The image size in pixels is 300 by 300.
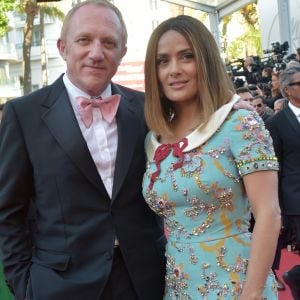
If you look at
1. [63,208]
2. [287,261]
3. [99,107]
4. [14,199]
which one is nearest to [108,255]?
Result: [63,208]

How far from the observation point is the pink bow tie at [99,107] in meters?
2.34

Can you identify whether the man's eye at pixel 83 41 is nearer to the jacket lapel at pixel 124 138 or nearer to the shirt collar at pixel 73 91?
the shirt collar at pixel 73 91

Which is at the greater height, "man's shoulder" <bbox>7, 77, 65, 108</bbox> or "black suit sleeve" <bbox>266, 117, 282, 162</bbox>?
"man's shoulder" <bbox>7, 77, 65, 108</bbox>

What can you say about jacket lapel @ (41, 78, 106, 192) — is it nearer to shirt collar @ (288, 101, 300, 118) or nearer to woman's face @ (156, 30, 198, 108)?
woman's face @ (156, 30, 198, 108)

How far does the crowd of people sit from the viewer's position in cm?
215

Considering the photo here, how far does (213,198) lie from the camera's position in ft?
7.07

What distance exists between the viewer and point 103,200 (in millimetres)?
2293

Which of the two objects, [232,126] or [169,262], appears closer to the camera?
[232,126]

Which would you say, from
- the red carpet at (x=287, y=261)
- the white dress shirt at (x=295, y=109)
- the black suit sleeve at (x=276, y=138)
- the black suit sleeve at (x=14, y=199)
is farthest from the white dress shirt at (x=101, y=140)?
the red carpet at (x=287, y=261)

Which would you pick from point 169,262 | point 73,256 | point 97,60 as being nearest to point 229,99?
point 97,60

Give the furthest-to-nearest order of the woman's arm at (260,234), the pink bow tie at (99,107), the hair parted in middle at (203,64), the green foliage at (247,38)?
1. the green foliage at (247,38)
2. the pink bow tie at (99,107)
3. the hair parted in middle at (203,64)
4. the woman's arm at (260,234)

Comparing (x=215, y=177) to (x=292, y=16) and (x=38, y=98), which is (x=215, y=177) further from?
(x=292, y=16)

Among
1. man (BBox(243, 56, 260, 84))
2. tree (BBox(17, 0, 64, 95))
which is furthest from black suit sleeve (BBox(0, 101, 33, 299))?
tree (BBox(17, 0, 64, 95))

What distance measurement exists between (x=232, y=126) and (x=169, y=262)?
25.3 inches
